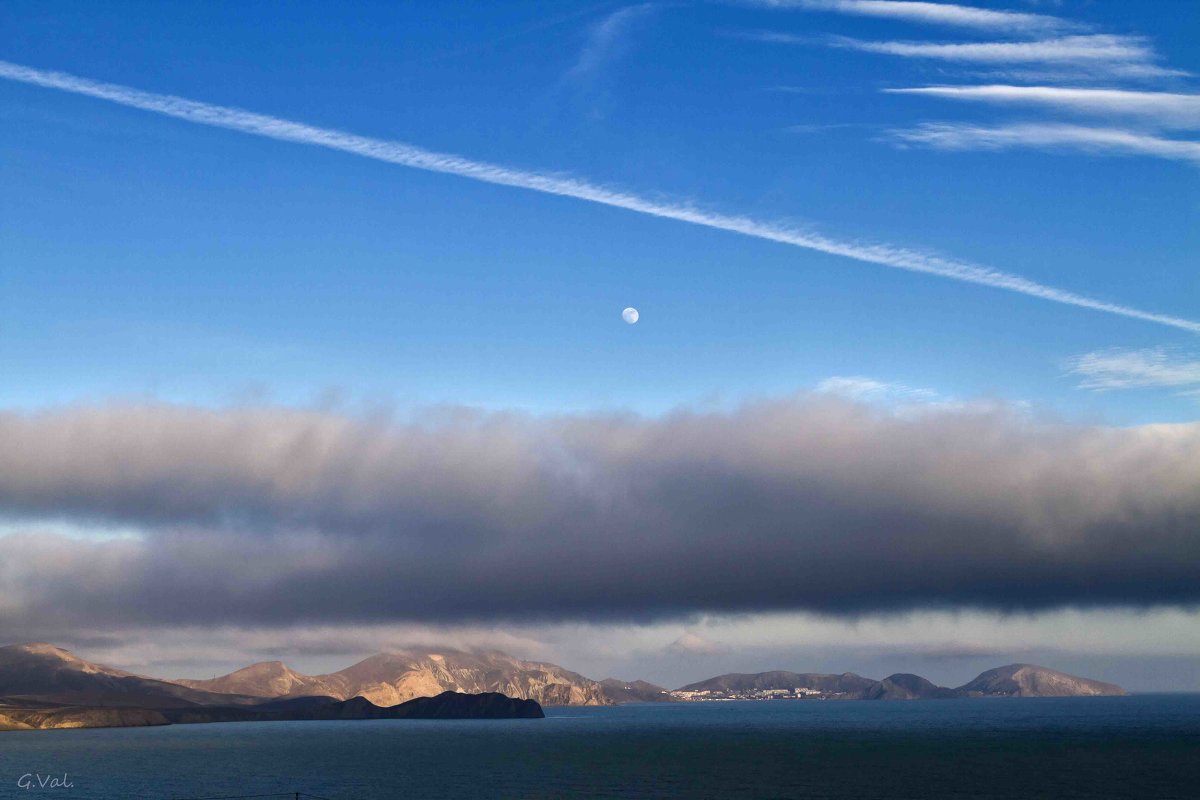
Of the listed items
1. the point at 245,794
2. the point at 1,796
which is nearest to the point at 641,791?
the point at 245,794

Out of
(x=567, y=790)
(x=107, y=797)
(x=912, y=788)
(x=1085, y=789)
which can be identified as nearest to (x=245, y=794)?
(x=107, y=797)

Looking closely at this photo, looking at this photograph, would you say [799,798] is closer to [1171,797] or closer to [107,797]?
[1171,797]

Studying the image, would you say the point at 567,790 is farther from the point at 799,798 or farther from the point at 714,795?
the point at 799,798

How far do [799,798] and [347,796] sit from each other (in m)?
86.0

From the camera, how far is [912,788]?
194125 mm

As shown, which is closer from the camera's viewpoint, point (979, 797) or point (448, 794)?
point (979, 797)

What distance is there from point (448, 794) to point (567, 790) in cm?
2330

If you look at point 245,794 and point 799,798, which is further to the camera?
point 245,794

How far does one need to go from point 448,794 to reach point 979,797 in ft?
327

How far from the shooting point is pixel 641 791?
194 m

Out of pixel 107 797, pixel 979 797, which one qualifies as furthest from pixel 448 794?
pixel 979 797

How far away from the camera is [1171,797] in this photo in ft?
585

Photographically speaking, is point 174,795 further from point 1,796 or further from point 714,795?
point 714,795

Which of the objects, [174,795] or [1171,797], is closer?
Answer: [1171,797]
